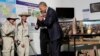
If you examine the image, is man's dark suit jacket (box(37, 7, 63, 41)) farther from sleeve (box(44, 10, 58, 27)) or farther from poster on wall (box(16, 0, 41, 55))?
poster on wall (box(16, 0, 41, 55))

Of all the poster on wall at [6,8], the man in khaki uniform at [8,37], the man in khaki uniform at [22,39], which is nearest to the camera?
the man in khaki uniform at [8,37]

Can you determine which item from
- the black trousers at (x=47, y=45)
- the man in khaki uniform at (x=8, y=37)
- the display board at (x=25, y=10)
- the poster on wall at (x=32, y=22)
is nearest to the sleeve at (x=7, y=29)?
the man in khaki uniform at (x=8, y=37)

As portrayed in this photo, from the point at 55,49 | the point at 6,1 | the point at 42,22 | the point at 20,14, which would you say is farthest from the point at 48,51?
the point at 6,1

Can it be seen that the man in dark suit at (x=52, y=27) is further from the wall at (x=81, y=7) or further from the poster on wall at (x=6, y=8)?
the wall at (x=81, y=7)

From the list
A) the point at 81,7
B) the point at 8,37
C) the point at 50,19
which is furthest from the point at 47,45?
the point at 81,7

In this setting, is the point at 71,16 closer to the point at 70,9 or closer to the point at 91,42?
the point at 70,9

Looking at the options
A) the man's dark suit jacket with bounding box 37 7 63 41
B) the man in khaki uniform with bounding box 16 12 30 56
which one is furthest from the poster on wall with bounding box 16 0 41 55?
the man's dark suit jacket with bounding box 37 7 63 41

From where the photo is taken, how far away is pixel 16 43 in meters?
4.77

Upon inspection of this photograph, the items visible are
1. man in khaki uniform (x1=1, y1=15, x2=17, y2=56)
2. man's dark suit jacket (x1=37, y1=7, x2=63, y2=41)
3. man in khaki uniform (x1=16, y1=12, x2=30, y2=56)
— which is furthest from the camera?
man in khaki uniform (x1=16, y1=12, x2=30, y2=56)

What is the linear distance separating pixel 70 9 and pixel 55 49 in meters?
1.82

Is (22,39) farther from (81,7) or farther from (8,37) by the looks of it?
(81,7)

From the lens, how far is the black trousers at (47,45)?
4.62 meters

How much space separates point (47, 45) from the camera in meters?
5.02

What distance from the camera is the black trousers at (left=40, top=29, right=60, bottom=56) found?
A: 4.62 m
